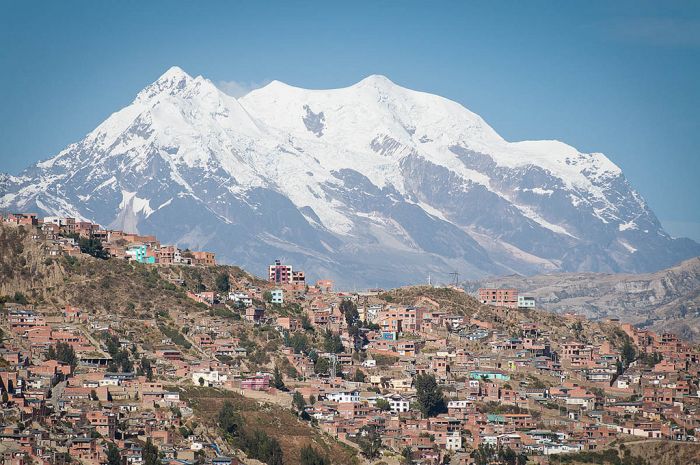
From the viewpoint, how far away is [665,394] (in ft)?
351

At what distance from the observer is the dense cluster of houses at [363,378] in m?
87.9

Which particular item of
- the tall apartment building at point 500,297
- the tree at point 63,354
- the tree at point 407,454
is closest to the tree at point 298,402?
the tree at point 407,454

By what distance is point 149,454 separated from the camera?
83.2 m

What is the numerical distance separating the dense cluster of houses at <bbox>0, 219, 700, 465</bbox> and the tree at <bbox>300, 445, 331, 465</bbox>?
4.27 meters

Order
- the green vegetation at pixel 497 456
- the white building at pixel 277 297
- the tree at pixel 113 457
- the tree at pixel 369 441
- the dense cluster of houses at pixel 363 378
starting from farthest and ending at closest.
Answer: the white building at pixel 277 297 < the tree at pixel 369 441 < the green vegetation at pixel 497 456 < the dense cluster of houses at pixel 363 378 < the tree at pixel 113 457

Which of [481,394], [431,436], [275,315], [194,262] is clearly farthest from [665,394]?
[194,262]

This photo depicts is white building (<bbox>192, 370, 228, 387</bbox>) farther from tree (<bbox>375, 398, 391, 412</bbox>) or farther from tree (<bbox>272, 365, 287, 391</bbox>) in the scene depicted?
tree (<bbox>375, 398, 391, 412</bbox>)

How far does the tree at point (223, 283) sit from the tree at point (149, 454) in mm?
36287

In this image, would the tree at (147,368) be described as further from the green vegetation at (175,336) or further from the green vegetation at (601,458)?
the green vegetation at (601,458)

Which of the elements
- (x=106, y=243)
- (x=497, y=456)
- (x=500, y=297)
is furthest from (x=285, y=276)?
(x=497, y=456)

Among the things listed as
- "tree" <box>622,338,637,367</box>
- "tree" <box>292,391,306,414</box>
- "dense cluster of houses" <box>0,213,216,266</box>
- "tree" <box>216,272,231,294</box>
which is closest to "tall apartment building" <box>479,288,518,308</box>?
"tree" <box>622,338,637,367</box>

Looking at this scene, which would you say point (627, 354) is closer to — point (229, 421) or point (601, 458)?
point (601, 458)

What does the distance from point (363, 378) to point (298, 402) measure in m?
11.5

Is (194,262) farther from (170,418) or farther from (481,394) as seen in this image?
(170,418)
